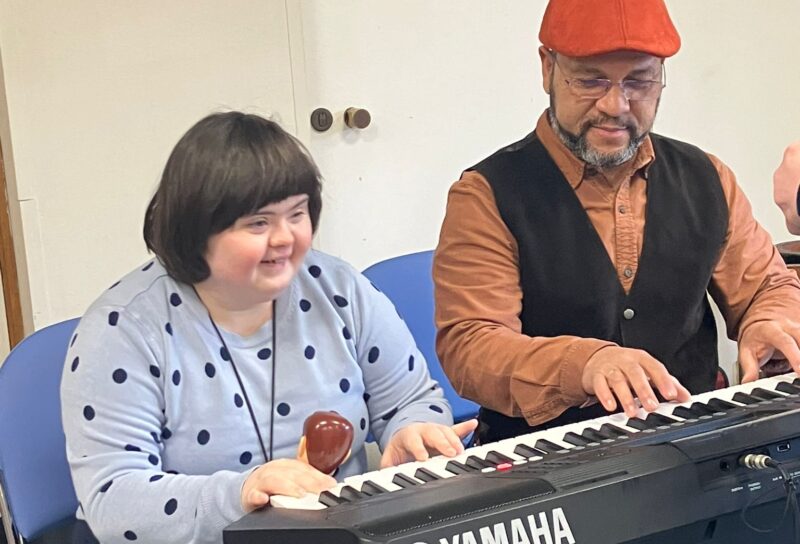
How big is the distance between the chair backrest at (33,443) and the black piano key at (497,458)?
0.75 metres

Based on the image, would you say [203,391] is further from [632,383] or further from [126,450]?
[632,383]

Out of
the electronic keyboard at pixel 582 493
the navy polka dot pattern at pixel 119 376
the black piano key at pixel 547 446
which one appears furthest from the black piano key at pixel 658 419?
the navy polka dot pattern at pixel 119 376

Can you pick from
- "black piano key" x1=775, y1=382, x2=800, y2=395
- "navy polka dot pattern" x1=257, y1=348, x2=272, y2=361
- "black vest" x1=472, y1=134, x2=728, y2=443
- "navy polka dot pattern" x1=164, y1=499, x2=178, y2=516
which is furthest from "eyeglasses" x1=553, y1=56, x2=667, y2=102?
"navy polka dot pattern" x1=164, y1=499, x2=178, y2=516

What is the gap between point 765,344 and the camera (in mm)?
1471

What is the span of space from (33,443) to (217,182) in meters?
0.57

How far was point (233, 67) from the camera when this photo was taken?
2.56 m

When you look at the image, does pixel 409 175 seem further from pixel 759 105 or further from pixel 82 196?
pixel 759 105

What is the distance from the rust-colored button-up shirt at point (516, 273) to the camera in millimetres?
1474

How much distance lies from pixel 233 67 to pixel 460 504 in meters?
1.84

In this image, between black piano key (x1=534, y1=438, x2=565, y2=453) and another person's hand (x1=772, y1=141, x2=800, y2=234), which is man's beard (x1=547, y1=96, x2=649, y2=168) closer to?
another person's hand (x1=772, y1=141, x2=800, y2=234)

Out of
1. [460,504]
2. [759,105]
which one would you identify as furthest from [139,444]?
[759,105]

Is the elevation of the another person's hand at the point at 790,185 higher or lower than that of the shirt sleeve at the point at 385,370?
higher

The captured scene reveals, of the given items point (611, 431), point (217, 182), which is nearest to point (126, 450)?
point (217, 182)

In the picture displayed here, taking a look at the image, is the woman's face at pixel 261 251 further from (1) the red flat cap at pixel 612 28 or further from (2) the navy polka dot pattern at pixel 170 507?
(1) the red flat cap at pixel 612 28
